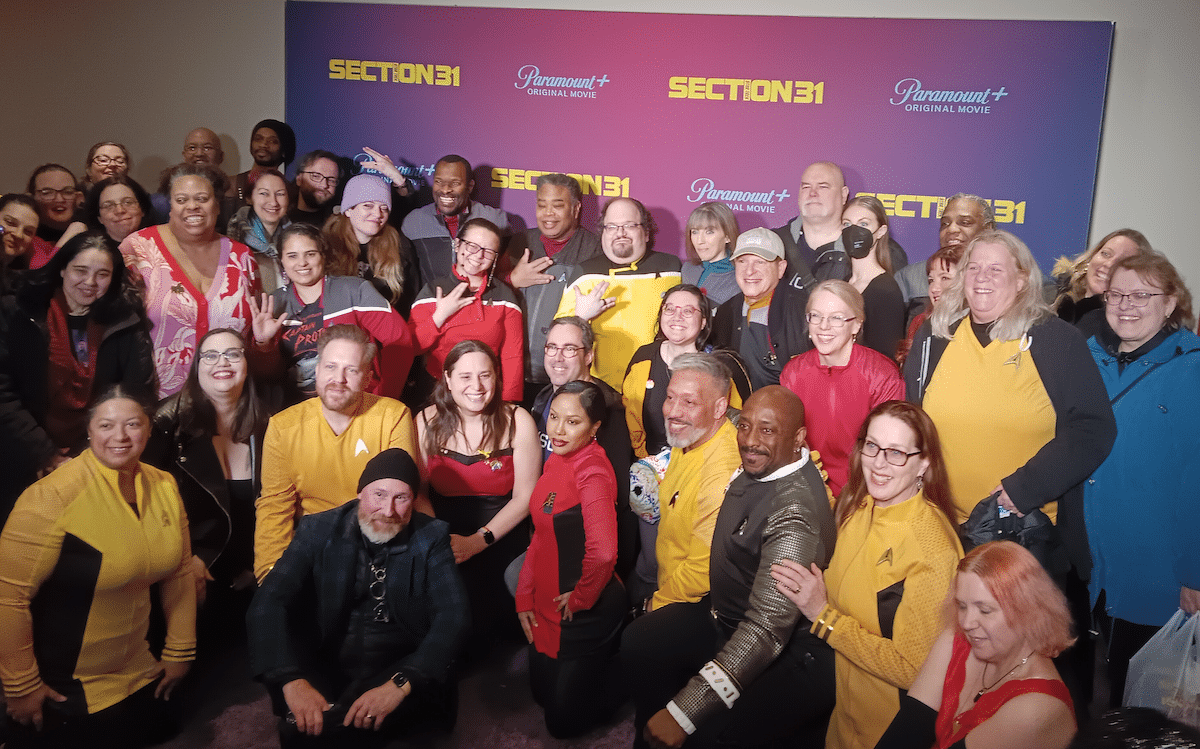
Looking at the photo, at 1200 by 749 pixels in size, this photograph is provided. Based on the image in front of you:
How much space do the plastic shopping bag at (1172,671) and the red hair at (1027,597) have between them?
2.77ft

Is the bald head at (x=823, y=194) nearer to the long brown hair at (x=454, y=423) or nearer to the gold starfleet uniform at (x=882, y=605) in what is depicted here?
the long brown hair at (x=454, y=423)

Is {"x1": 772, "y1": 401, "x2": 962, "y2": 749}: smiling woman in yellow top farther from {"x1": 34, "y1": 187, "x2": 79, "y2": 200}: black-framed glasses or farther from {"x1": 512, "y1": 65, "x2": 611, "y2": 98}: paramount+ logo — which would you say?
{"x1": 34, "y1": 187, "x2": 79, "y2": 200}: black-framed glasses

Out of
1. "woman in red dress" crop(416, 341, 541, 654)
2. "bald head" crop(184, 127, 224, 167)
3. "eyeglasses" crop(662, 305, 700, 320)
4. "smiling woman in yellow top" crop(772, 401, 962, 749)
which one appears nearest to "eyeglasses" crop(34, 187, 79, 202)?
"bald head" crop(184, 127, 224, 167)

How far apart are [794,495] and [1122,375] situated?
1.23 meters

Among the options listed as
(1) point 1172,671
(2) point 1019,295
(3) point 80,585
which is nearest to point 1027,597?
(1) point 1172,671

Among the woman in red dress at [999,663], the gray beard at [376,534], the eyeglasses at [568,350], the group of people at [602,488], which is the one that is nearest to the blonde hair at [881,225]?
the group of people at [602,488]

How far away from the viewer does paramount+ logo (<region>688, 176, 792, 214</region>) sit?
5.09 metres

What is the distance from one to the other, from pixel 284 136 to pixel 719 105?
8.57 feet

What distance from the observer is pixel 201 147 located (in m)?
5.24

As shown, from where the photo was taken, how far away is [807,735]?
2771 millimetres

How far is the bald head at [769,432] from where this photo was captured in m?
2.76

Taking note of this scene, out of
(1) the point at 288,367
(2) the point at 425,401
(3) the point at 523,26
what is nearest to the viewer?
(1) the point at 288,367

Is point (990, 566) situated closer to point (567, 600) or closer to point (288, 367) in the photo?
point (567, 600)

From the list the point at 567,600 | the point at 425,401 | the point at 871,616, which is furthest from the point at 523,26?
the point at 871,616
